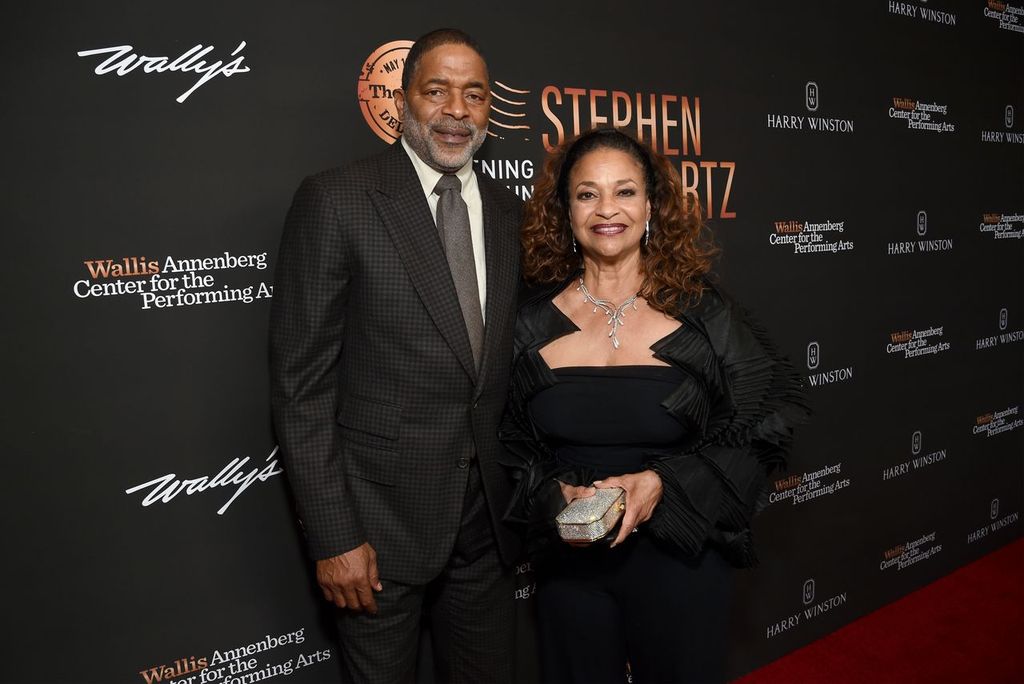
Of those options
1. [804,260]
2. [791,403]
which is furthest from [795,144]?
[791,403]

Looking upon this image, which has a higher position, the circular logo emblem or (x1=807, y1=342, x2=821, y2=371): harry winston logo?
the circular logo emblem

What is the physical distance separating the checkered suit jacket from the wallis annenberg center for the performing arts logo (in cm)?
41

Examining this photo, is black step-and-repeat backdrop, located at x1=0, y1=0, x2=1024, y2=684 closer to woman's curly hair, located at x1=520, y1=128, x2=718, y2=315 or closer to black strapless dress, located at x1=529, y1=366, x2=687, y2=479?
woman's curly hair, located at x1=520, y1=128, x2=718, y2=315

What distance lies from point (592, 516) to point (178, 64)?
1493 mm

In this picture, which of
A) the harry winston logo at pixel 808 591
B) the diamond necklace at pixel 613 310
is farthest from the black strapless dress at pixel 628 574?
the harry winston logo at pixel 808 591

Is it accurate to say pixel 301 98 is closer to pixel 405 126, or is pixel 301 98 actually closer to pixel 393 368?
pixel 405 126

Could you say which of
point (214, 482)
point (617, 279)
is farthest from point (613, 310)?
point (214, 482)

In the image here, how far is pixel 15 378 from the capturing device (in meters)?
1.81

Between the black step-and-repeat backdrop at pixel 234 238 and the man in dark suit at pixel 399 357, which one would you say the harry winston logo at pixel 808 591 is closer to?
the black step-and-repeat backdrop at pixel 234 238

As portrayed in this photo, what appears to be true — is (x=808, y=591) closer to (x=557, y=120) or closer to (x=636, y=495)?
(x=636, y=495)

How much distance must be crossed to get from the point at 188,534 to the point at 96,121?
3.49 ft

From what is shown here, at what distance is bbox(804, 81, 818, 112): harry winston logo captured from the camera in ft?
10.7

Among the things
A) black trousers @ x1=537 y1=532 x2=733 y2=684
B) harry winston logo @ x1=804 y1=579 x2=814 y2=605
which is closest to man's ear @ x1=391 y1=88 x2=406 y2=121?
black trousers @ x1=537 y1=532 x2=733 y2=684

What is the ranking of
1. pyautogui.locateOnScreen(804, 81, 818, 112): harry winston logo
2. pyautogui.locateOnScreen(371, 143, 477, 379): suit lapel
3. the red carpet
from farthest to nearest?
1. pyautogui.locateOnScreen(804, 81, 818, 112): harry winston logo
2. the red carpet
3. pyautogui.locateOnScreen(371, 143, 477, 379): suit lapel
